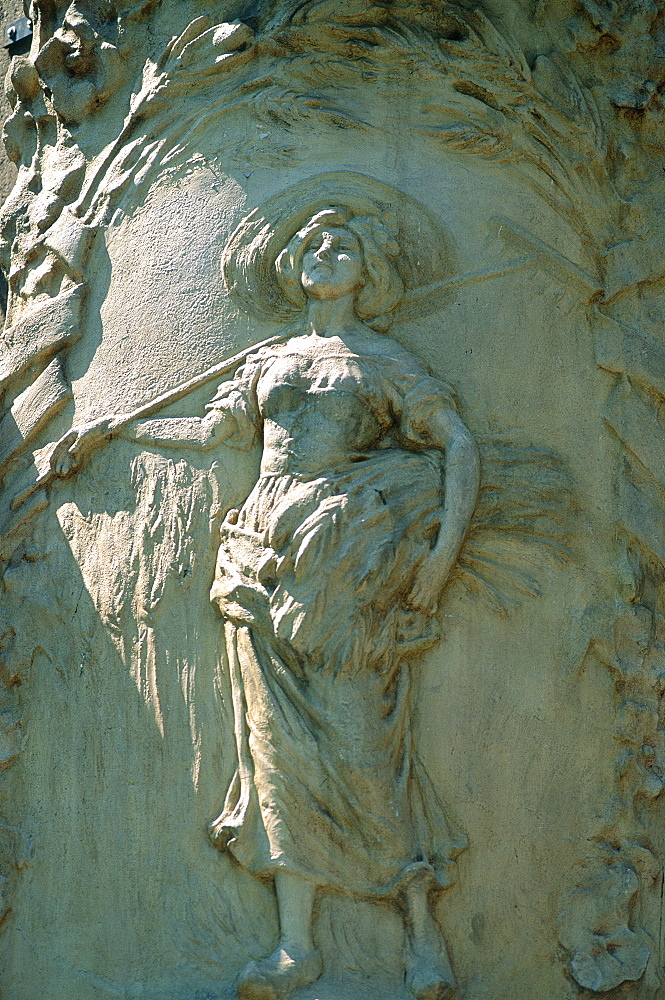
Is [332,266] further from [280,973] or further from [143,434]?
[280,973]

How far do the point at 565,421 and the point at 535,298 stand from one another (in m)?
0.55

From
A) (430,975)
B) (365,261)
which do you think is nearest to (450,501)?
(365,261)

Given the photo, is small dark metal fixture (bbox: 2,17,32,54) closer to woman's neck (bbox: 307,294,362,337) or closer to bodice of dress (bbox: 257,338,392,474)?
woman's neck (bbox: 307,294,362,337)

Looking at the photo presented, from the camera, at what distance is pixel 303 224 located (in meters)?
6.89

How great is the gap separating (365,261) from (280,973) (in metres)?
2.92

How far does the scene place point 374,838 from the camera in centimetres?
642

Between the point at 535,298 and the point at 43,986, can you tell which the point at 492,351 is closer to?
the point at 535,298

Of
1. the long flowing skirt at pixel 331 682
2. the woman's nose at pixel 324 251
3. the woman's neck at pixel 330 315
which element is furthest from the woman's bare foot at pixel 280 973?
the woman's nose at pixel 324 251

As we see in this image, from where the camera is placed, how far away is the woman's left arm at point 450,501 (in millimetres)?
6562

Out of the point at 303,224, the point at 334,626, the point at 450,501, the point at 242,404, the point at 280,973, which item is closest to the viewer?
the point at 280,973

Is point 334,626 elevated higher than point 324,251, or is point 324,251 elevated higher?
point 324,251

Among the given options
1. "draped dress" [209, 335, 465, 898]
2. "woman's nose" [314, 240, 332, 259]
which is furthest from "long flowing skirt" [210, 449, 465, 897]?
"woman's nose" [314, 240, 332, 259]

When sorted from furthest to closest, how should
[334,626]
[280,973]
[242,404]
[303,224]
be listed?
[303,224]
[242,404]
[334,626]
[280,973]

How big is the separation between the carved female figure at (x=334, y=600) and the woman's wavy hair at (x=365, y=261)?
15 mm
